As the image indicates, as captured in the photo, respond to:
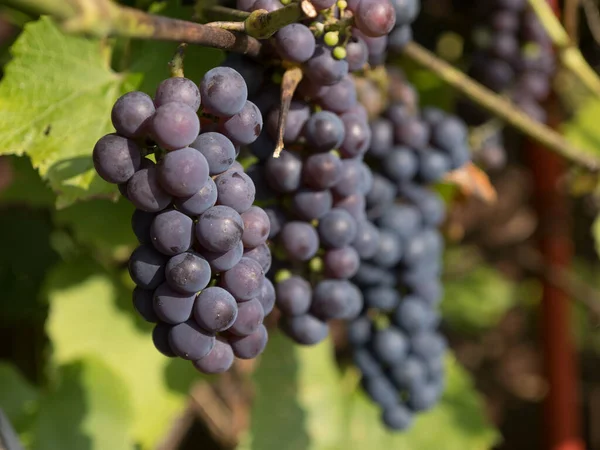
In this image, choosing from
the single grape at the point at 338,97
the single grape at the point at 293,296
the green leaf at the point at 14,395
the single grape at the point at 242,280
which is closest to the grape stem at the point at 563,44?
the single grape at the point at 338,97

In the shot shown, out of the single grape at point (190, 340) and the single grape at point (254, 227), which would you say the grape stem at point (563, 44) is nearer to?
the single grape at point (254, 227)

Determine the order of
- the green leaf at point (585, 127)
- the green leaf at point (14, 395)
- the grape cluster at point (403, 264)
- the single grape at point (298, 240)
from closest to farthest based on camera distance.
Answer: the single grape at point (298, 240), the grape cluster at point (403, 264), the green leaf at point (14, 395), the green leaf at point (585, 127)

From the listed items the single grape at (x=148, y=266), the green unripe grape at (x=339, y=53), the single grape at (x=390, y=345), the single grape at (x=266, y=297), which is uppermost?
the green unripe grape at (x=339, y=53)

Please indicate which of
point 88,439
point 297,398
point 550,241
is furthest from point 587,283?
point 88,439

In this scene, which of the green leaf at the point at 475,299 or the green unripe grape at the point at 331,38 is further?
the green leaf at the point at 475,299

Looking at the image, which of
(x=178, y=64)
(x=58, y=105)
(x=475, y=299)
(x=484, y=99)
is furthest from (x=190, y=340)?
(x=475, y=299)

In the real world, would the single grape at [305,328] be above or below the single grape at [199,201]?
below

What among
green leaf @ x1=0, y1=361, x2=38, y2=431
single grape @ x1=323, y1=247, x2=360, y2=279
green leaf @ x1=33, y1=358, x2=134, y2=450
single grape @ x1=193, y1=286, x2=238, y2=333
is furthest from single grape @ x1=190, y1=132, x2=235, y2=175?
green leaf @ x1=0, y1=361, x2=38, y2=431
